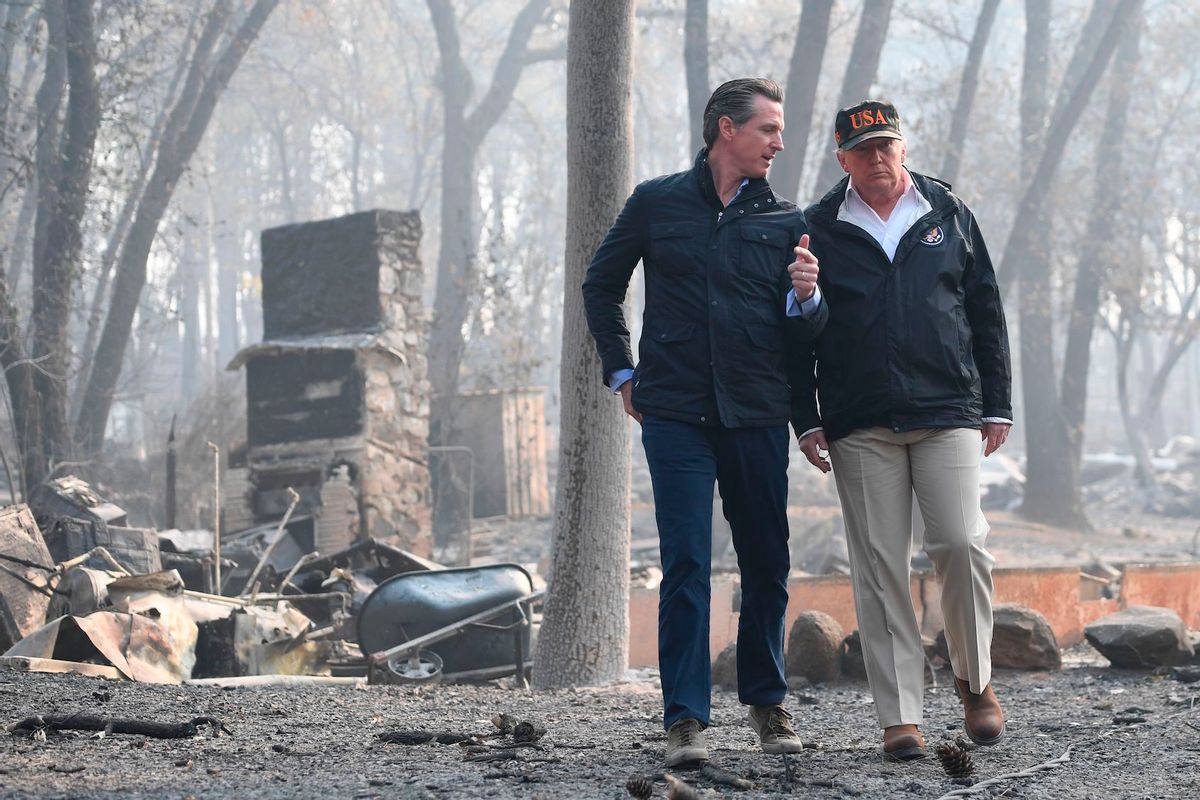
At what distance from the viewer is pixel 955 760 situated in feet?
12.6

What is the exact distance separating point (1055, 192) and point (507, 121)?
36552 millimetres

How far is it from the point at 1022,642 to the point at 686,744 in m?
4.06

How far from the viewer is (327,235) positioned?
567 inches

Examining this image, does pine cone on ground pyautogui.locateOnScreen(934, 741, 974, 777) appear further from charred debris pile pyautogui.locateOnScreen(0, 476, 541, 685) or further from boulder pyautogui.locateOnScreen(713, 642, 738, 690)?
charred debris pile pyautogui.locateOnScreen(0, 476, 541, 685)

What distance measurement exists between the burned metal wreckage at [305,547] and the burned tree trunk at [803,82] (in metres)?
4.68

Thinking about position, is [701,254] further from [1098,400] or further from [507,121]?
[1098,400]

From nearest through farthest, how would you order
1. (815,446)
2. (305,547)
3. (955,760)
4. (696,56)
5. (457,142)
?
(955,760)
(815,446)
(305,547)
(696,56)
(457,142)

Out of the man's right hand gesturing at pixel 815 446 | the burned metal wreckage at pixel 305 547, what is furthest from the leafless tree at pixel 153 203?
the man's right hand gesturing at pixel 815 446

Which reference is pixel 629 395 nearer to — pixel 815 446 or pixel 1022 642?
pixel 815 446

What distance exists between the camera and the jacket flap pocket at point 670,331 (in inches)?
164

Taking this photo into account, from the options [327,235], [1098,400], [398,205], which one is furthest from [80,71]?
[1098,400]

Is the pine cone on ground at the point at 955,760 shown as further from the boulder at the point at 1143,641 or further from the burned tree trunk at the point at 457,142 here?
the burned tree trunk at the point at 457,142

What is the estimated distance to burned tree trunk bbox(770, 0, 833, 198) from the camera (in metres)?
15.8

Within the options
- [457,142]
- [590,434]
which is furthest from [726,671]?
[457,142]
